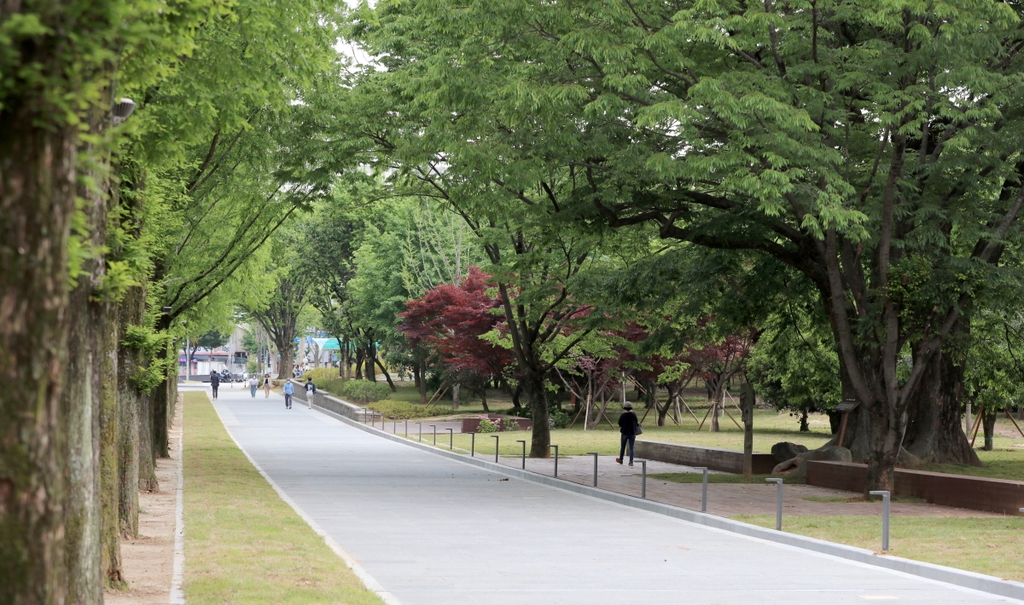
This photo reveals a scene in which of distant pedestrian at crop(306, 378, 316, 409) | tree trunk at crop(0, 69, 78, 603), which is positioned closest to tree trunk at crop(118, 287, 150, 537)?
tree trunk at crop(0, 69, 78, 603)

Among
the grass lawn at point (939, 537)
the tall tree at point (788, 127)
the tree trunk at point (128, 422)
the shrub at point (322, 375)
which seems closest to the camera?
the grass lawn at point (939, 537)

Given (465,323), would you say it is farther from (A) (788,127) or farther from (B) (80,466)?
(B) (80,466)

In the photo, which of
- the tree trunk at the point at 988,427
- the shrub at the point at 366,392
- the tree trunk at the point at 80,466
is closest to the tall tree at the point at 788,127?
the tree trunk at the point at 80,466

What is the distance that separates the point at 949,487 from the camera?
18859mm

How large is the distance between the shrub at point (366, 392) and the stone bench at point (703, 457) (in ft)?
103

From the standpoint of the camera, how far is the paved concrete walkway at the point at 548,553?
1081 centimetres

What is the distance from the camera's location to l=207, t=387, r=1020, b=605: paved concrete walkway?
35.5ft

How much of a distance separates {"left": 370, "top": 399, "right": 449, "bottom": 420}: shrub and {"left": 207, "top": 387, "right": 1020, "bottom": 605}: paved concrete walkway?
26472 millimetres

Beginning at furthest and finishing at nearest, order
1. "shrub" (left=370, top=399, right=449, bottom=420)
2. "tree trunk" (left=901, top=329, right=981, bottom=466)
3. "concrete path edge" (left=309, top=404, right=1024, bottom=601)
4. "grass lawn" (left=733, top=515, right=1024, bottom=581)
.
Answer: "shrub" (left=370, top=399, right=449, bottom=420)
"tree trunk" (left=901, top=329, right=981, bottom=466)
"grass lawn" (left=733, top=515, right=1024, bottom=581)
"concrete path edge" (left=309, top=404, right=1024, bottom=601)

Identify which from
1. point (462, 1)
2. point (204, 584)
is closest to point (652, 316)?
point (462, 1)

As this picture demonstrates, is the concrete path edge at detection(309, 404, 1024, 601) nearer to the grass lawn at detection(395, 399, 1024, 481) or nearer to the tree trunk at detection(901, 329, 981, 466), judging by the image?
the grass lawn at detection(395, 399, 1024, 481)

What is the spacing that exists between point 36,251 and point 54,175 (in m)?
0.32

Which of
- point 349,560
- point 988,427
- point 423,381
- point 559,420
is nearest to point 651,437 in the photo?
point 559,420

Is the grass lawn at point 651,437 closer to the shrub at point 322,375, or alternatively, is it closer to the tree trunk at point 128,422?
the tree trunk at point 128,422
